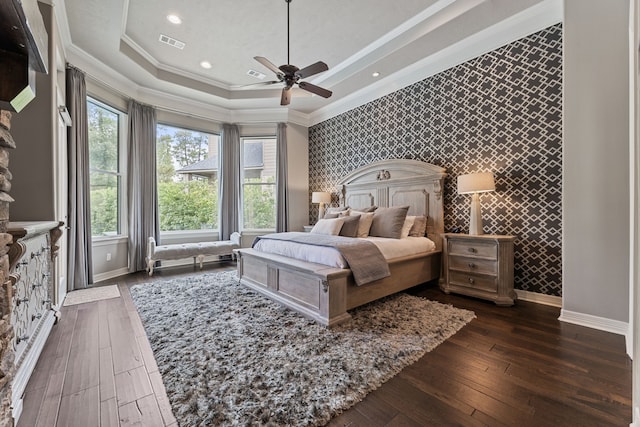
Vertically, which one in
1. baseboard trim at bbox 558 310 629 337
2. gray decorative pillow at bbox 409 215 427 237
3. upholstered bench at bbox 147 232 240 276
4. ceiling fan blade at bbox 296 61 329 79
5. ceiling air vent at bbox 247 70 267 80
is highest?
ceiling air vent at bbox 247 70 267 80

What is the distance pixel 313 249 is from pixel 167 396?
5.63 ft

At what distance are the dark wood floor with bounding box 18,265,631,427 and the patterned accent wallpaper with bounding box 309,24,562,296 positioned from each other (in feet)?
3.21

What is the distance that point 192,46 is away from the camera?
12.8 feet

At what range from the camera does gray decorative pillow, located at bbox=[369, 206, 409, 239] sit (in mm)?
3646

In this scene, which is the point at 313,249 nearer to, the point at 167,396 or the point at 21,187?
the point at 167,396

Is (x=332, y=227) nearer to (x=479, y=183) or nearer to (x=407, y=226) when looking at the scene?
(x=407, y=226)

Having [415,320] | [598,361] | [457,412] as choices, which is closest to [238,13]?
[415,320]

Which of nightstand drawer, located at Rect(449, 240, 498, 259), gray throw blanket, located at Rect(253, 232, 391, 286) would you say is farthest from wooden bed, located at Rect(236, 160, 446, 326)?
nightstand drawer, located at Rect(449, 240, 498, 259)

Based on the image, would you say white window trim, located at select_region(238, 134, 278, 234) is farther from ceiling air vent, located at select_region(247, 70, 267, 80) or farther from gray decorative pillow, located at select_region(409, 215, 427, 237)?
gray decorative pillow, located at select_region(409, 215, 427, 237)

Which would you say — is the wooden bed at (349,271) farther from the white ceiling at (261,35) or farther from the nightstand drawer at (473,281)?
the white ceiling at (261,35)

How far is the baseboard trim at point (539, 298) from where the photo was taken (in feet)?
9.46

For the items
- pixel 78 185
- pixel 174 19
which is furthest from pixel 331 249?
pixel 78 185

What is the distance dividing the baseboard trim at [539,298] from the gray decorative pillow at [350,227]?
2.03 metres

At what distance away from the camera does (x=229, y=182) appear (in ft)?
18.9
